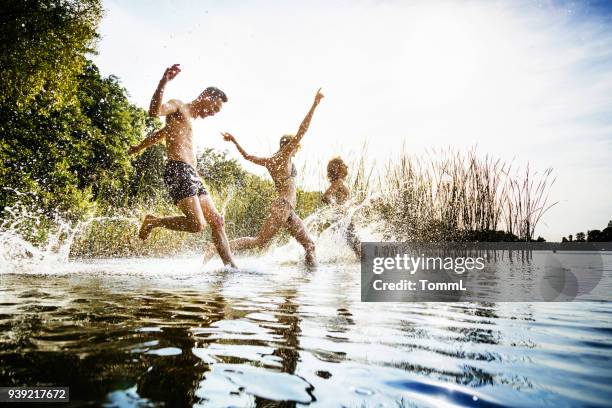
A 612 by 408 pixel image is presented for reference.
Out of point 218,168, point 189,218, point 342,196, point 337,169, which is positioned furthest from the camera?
point 218,168

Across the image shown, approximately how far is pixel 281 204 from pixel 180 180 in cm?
193

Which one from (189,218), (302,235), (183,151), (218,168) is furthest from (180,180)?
(218,168)

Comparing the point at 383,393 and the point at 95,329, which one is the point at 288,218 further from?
the point at 383,393

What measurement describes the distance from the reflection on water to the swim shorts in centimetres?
206

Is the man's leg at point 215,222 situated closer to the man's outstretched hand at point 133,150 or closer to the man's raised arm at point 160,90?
the man's outstretched hand at point 133,150

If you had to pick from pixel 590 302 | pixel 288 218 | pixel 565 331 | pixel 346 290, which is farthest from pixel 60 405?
pixel 288 218

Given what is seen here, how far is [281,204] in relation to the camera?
251 inches

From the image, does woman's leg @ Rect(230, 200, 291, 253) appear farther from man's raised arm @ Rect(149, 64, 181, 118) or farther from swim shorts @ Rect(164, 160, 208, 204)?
man's raised arm @ Rect(149, 64, 181, 118)

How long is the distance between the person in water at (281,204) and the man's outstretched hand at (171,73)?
6.10 ft

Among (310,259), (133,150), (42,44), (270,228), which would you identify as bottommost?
(310,259)

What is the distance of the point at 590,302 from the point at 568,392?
110 inches

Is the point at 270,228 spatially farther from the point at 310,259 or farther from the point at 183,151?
the point at 183,151

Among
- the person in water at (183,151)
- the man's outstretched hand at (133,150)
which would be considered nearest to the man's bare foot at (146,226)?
the person in water at (183,151)

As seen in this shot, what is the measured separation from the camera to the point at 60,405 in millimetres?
969
